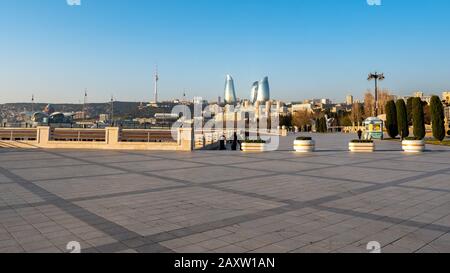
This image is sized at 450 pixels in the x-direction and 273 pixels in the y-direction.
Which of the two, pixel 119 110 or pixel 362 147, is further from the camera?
pixel 119 110

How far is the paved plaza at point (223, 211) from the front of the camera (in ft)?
16.7

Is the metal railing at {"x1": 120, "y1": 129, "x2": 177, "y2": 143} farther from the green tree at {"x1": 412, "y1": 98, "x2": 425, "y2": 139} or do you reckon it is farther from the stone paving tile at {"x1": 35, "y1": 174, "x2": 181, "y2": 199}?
the stone paving tile at {"x1": 35, "y1": 174, "x2": 181, "y2": 199}

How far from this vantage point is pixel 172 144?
23.8 m

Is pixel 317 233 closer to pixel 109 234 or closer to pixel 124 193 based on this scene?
pixel 109 234

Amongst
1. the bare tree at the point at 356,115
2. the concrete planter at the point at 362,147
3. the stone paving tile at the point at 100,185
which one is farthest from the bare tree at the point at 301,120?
the stone paving tile at the point at 100,185

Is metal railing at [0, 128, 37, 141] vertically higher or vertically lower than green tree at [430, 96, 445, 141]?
lower

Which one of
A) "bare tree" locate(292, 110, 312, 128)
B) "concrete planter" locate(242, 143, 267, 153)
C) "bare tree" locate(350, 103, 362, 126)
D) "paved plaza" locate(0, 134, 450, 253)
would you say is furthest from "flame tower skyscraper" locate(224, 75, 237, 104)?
"paved plaza" locate(0, 134, 450, 253)

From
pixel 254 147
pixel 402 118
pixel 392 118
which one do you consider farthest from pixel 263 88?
pixel 254 147

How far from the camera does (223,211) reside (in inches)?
276

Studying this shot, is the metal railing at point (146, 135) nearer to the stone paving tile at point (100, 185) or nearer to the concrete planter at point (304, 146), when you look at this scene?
the concrete planter at point (304, 146)

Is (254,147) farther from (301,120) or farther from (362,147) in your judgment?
(301,120)

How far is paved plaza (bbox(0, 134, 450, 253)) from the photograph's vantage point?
5.10 metres

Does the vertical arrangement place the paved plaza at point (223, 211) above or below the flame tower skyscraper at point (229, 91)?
below
